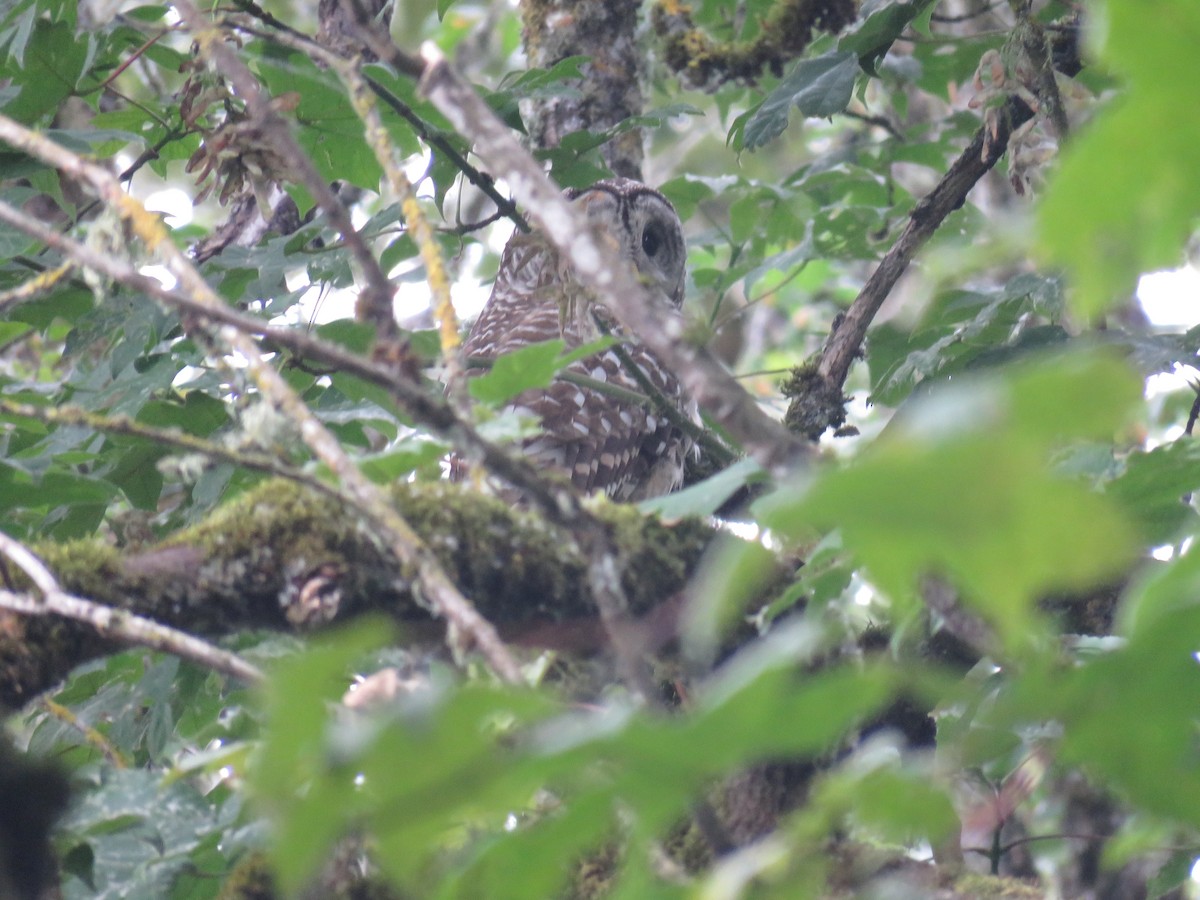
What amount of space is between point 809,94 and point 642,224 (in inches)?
74.0

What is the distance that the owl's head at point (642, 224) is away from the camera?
4.16 meters

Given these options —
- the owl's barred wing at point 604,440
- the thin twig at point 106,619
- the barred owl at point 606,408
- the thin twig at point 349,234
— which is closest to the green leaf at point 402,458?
the thin twig at point 349,234

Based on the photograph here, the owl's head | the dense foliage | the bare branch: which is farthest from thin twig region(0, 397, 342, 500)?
the owl's head

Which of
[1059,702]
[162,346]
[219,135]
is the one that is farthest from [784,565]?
[162,346]

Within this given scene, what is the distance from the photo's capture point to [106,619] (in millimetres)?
1260

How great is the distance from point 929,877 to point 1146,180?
3.62 feet

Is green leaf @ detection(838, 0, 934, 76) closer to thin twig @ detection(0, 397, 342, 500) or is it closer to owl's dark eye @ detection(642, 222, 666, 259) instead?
thin twig @ detection(0, 397, 342, 500)

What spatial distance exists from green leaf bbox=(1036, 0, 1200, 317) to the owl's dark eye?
385 centimetres

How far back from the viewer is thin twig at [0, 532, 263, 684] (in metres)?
1.13

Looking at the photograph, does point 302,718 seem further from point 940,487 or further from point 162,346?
point 162,346

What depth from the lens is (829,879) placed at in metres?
1.28

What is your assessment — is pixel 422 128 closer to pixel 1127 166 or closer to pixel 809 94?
pixel 809 94

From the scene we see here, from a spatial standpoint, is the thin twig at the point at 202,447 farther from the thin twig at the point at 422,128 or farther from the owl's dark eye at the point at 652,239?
the owl's dark eye at the point at 652,239

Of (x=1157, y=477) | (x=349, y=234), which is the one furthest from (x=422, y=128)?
(x=1157, y=477)
